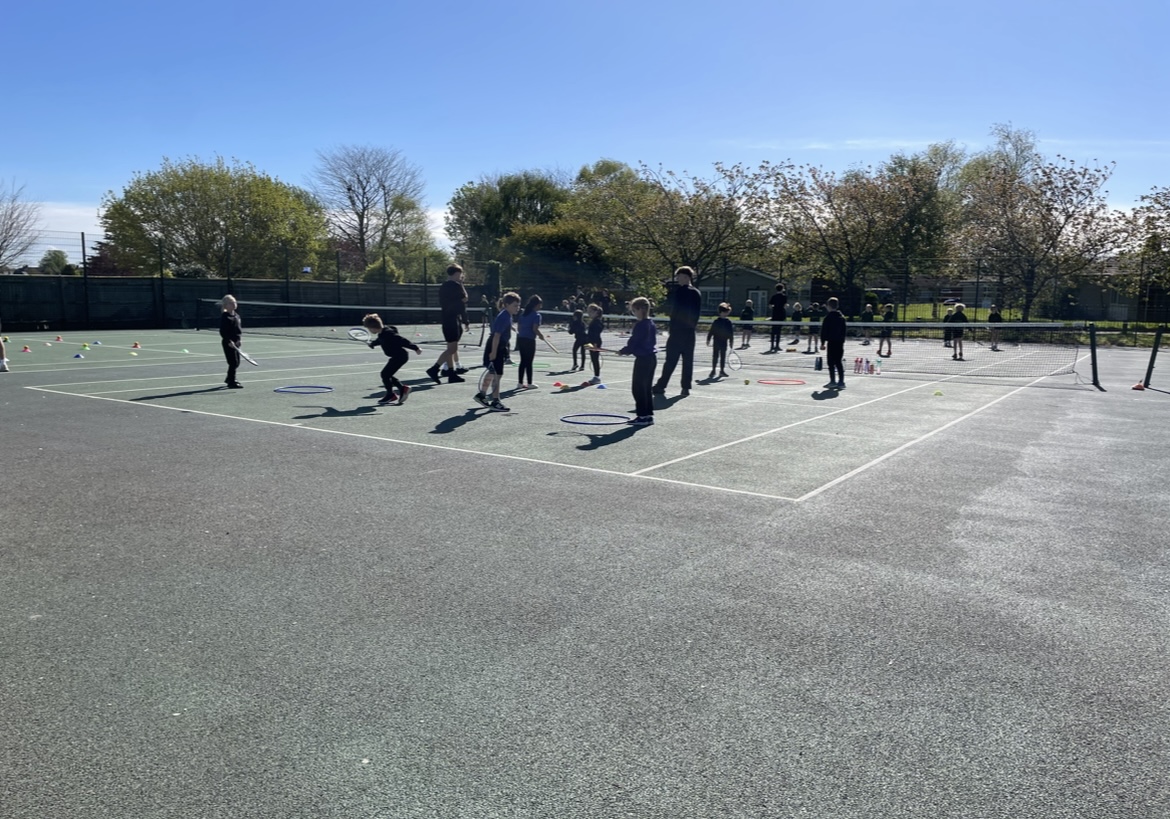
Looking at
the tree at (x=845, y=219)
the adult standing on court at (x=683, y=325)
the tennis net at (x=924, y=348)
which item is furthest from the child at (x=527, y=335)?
the tree at (x=845, y=219)

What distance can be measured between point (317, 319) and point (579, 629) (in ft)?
135

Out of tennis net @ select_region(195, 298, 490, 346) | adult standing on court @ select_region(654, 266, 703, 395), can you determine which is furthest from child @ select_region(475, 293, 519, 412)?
tennis net @ select_region(195, 298, 490, 346)

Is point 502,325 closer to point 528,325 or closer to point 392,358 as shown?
point 392,358

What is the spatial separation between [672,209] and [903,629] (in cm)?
5224

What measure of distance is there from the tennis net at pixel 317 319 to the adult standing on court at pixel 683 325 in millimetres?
17020

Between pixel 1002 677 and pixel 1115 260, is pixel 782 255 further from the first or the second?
pixel 1002 677

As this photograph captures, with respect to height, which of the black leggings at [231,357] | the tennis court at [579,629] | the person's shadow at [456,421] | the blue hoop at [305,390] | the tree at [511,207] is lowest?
the tennis court at [579,629]

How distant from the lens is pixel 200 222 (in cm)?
5528

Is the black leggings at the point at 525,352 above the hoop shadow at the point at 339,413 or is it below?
above

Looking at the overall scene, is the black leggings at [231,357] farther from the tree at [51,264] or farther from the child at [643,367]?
the tree at [51,264]

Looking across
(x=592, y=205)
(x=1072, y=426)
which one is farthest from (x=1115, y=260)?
(x=1072, y=426)

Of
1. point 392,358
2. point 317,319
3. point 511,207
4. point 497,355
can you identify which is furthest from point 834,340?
point 511,207

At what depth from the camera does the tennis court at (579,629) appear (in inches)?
130

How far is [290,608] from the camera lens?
5035 mm
